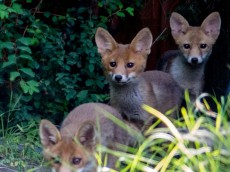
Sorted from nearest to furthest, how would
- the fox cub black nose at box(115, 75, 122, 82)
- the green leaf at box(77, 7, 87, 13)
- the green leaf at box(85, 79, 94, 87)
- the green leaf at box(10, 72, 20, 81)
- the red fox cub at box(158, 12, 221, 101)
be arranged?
the fox cub black nose at box(115, 75, 122, 82), the green leaf at box(10, 72, 20, 81), the red fox cub at box(158, 12, 221, 101), the green leaf at box(85, 79, 94, 87), the green leaf at box(77, 7, 87, 13)

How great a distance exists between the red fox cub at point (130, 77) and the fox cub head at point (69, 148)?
1624 mm

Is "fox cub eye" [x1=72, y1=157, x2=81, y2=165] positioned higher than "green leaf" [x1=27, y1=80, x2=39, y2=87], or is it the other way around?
"green leaf" [x1=27, y1=80, x2=39, y2=87]

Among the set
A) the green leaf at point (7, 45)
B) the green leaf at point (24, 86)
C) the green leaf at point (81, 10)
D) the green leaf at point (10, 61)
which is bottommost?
the green leaf at point (24, 86)

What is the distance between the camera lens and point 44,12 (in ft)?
29.6

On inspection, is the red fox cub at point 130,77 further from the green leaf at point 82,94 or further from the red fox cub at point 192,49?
the green leaf at point 82,94

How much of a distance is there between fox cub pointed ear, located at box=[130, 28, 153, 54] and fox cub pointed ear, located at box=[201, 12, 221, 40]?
1101 millimetres

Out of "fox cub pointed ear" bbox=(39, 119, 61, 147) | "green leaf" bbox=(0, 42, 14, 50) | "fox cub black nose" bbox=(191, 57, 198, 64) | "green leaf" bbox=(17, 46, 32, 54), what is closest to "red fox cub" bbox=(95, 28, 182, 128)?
"fox cub black nose" bbox=(191, 57, 198, 64)

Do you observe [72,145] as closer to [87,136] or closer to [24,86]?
[87,136]

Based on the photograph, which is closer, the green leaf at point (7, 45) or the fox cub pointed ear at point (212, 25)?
the green leaf at point (7, 45)

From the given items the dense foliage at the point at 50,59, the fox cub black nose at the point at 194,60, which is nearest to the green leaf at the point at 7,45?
the dense foliage at the point at 50,59

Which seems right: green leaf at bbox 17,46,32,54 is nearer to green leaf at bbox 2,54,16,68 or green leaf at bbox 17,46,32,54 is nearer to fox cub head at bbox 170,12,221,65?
green leaf at bbox 2,54,16,68

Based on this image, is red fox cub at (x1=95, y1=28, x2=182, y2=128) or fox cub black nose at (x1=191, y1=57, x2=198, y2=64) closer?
red fox cub at (x1=95, y1=28, x2=182, y2=128)

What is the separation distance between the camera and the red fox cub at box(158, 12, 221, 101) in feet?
28.3

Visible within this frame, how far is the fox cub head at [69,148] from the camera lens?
588 cm
